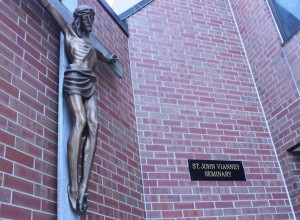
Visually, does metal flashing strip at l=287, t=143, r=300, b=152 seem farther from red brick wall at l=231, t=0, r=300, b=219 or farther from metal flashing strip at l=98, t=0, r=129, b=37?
metal flashing strip at l=98, t=0, r=129, b=37

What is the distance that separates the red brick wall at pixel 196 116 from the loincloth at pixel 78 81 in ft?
4.42

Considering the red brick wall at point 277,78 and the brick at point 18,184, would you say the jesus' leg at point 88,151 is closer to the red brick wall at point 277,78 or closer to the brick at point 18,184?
the brick at point 18,184

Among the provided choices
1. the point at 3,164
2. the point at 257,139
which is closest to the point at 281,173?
the point at 257,139

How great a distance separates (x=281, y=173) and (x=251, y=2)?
2.43 m

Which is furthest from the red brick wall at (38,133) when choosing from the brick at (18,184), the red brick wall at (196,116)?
the red brick wall at (196,116)

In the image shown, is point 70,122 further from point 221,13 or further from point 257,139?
point 221,13

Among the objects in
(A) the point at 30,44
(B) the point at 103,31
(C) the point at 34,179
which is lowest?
(C) the point at 34,179

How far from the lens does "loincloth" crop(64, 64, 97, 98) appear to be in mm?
2545

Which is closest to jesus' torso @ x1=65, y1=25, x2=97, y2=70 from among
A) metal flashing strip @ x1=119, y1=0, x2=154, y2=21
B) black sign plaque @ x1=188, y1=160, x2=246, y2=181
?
black sign plaque @ x1=188, y1=160, x2=246, y2=181

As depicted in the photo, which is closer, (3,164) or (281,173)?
(3,164)

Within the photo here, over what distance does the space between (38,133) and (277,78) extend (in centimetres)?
324

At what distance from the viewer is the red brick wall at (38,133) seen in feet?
6.64

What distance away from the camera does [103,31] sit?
151 inches

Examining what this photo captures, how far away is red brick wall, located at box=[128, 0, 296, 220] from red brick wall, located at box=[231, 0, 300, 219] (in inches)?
3.6
